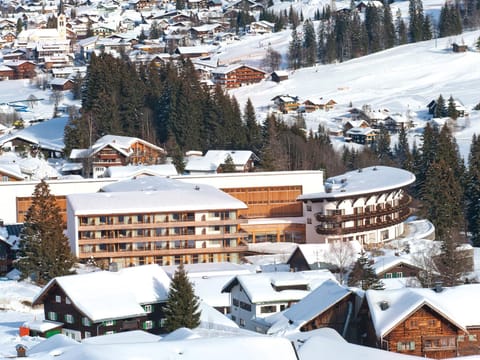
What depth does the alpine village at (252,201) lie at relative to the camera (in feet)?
78.0

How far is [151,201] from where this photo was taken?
124 feet

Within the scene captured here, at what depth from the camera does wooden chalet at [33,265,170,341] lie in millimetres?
25797

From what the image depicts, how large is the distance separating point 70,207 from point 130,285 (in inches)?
447

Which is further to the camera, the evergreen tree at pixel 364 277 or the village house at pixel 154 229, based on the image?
the village house at pixel 154 229

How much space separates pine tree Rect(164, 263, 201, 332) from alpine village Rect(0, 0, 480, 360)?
4 cm

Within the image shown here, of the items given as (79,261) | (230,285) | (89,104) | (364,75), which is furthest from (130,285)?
(364,75)

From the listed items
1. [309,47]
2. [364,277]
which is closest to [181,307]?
[364,277]

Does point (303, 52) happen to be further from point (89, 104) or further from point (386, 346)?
point (386, 346)

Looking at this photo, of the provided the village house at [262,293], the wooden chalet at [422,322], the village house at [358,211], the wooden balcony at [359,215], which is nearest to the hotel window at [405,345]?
the wooden chalet at [422,322]

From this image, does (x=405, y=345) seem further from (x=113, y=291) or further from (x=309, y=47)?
(x=309, y=47)

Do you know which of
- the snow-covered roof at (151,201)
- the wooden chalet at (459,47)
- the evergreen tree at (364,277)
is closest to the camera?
the evergreen tree at (364,277)

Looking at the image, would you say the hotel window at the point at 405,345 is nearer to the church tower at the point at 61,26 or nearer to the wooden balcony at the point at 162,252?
the wooden balcony at the point at 162,252

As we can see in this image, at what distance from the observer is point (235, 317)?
93.8 feet

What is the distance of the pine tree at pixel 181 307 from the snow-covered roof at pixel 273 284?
6.46 ft
